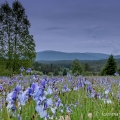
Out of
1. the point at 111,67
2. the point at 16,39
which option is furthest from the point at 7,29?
the point at 111,67

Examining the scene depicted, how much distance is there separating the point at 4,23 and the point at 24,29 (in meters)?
2.94

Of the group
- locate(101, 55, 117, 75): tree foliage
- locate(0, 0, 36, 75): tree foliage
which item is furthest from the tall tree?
locate(101, 55, 117, 75): tree foliage

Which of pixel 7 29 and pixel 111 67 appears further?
pixel 111 67

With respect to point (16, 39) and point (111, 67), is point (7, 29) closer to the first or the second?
point (16, 39)

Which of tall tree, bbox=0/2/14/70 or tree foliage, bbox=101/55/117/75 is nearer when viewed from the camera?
tall tree, bbox=0/2/14/70

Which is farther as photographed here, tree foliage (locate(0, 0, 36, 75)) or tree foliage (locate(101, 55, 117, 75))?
tree foliage (locate(101, 55, 117, 75))

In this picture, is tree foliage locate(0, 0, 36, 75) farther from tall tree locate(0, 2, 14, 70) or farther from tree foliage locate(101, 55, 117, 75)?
tree foliage locate(101, 55, 117, 75)

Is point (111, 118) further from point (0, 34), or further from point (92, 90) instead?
point (0, 34)

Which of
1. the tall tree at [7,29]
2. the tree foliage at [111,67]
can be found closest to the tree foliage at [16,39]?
the tall tree at [7,29]

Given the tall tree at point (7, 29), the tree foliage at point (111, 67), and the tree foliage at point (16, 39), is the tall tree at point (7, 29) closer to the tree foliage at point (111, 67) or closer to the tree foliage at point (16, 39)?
the tree foliage at point (16, 39)

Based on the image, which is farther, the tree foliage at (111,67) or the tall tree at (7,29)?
the tree foliage at (111,67)

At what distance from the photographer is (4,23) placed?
3069 cm

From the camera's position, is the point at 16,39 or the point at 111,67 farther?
the point at 111,67

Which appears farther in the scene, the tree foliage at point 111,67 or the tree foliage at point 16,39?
the tree foliage at point 111,67
